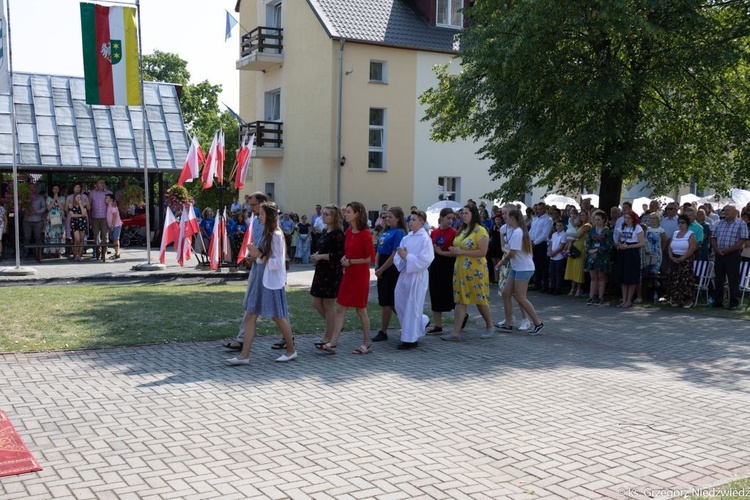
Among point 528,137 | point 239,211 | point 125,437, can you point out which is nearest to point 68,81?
point 239,211

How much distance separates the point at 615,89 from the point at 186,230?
36.8 ft

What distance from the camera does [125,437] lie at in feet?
20.6

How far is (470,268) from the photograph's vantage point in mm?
11125

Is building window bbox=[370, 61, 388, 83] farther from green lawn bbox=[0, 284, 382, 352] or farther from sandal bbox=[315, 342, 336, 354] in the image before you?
sandal bbox=[315, 342, 336, 354]

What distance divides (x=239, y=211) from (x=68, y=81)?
9625 millimetres

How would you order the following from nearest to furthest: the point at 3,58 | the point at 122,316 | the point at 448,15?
the point at 122,316
the point at 3,58
the point at 448,15

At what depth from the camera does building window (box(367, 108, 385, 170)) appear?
31.8 meters

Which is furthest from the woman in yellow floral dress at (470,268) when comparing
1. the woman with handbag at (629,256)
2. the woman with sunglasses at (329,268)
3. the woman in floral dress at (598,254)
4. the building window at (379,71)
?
the building window at (379,71)

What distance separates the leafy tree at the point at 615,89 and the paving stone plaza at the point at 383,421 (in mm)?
7564

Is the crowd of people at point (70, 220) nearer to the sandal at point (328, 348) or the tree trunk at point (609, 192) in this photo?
the tree trunk at point (609, 192)

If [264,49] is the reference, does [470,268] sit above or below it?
below

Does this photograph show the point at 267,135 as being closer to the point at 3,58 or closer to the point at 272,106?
the point at 272,106

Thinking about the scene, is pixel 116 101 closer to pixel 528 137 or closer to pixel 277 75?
pixel 528 137

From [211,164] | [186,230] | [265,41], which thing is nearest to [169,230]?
[186,230]
